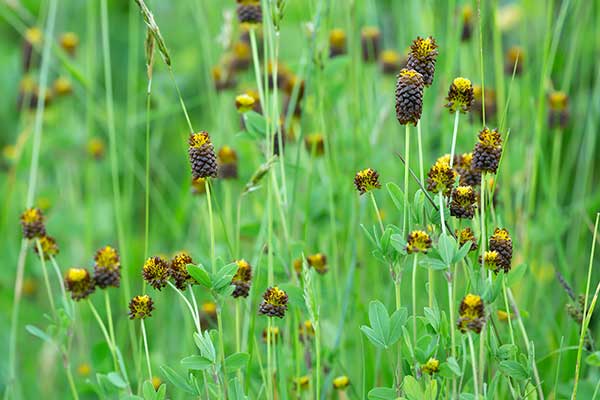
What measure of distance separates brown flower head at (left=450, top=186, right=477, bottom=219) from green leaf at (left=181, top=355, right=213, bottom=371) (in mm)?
324

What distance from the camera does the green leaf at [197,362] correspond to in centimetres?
100

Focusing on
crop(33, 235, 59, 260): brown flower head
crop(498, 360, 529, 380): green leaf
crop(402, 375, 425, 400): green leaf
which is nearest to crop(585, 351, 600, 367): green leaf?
crop(498, 360, 529, 380): green leaf

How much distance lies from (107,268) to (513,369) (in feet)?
1.77

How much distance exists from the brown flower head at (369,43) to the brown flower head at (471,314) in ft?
3.29

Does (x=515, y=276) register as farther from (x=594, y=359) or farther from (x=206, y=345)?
(x=206, y=345)

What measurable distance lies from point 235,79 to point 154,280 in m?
1.06

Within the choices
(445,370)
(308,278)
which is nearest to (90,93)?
(308,278)

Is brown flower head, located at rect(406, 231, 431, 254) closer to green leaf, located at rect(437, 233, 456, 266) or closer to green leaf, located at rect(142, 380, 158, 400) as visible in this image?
green leaf, located at rect(437, 233, 456, 266)

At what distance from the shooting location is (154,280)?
1023mm

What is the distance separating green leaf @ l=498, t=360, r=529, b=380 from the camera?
99 cm

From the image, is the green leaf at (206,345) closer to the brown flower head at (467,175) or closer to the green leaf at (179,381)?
the green leaf at (179,381)

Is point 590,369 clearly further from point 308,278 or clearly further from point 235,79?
point 235,79

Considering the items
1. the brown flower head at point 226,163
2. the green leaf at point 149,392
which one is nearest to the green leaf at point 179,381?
the green leaf at point 149,392

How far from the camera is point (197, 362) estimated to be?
100cm
